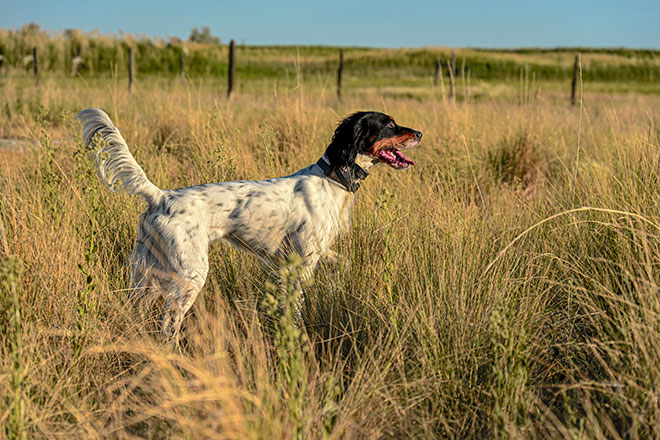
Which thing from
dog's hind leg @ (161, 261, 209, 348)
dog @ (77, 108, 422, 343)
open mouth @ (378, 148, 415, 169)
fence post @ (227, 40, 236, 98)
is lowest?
dog's hind leg @ (161, 261, 209, 348)

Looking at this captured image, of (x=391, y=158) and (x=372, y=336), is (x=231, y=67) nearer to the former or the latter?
(x=391, y=158)

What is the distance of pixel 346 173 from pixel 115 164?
49.5 inches

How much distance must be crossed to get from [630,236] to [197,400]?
217 cm

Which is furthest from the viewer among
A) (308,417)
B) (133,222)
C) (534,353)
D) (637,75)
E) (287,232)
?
(637,75)

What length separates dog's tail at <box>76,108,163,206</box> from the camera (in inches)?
118

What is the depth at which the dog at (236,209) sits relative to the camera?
2883mm

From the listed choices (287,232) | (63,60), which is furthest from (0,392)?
(63,60)

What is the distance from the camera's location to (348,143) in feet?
11.7

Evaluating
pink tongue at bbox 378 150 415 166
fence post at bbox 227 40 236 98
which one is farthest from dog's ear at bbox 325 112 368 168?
fence post at bbox 227 40 236 98

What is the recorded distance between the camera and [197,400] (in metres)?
1.89

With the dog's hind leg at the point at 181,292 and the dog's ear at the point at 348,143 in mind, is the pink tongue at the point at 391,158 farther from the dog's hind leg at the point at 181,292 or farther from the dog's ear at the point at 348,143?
the dog's hind leg at the point at 181,292

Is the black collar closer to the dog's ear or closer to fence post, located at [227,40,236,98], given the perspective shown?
the dog's ear

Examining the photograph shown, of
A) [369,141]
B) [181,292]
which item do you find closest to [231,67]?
[369,141]

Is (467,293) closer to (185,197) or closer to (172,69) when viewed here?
(185,197)
